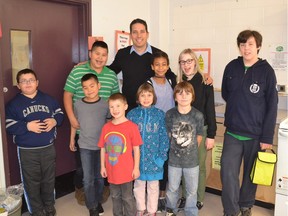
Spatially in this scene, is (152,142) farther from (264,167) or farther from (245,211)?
(245,211)

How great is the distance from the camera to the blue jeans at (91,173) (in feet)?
7.89

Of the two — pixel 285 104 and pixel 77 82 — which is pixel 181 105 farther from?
pixel 285 104

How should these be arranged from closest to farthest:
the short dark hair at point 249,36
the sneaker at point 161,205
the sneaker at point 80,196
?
the short dark hair at point 249,36
the sneaker at point 161,205
the sneaker at point 80,196

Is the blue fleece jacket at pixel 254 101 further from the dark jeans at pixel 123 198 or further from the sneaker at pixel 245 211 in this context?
the dark jeans at pixel 123 198

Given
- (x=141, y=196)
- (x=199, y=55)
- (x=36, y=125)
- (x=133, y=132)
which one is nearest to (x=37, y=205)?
(x=36, y=125)

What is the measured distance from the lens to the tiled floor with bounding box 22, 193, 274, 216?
262 centimetres

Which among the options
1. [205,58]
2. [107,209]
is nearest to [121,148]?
[107,209]

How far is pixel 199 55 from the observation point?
3572mm

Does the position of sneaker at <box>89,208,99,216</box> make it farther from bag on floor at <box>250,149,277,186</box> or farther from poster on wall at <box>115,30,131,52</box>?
poster on wall at <box>115,30,131,52</box>

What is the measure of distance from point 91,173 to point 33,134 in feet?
1.78

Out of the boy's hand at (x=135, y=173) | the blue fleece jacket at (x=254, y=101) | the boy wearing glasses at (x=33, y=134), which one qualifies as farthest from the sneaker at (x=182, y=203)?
the boy wearing glasses at (x=33, y=134)

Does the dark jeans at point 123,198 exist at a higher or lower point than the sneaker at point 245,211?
higher

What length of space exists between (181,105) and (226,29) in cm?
153

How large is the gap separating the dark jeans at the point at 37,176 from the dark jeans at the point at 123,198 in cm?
56
